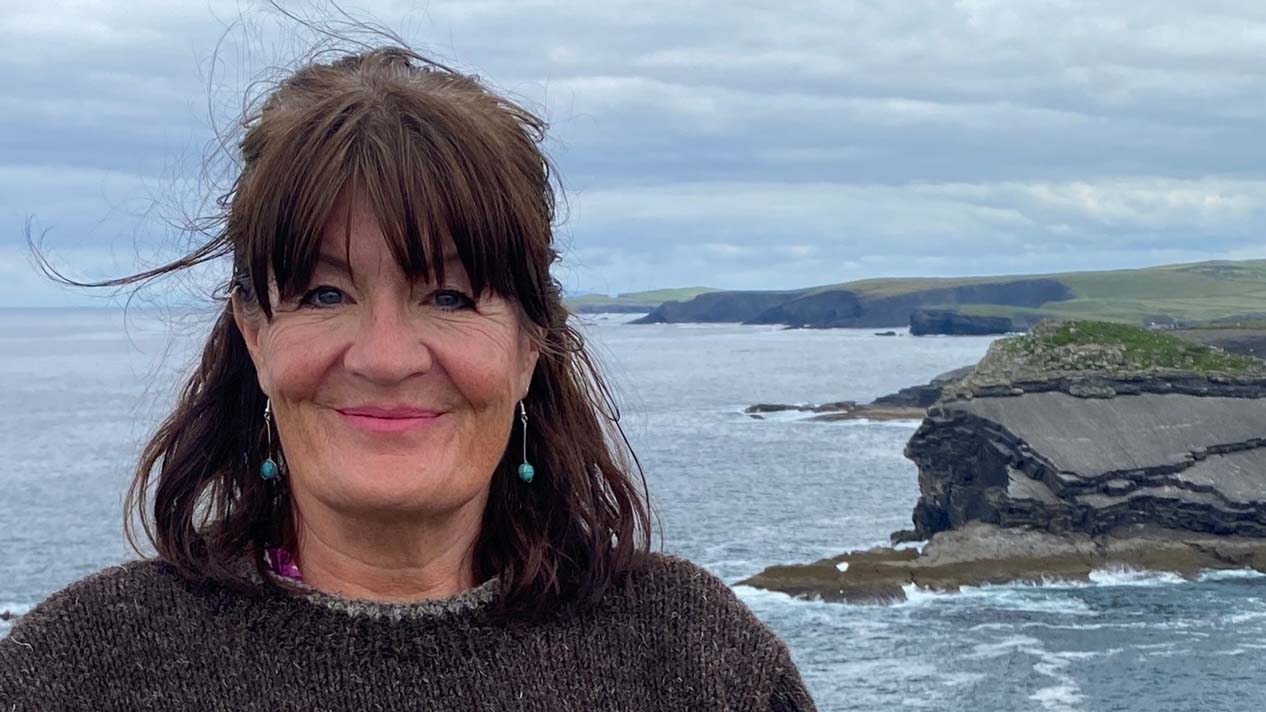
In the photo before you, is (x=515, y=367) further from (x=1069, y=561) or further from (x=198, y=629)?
(x=1069, y=561)

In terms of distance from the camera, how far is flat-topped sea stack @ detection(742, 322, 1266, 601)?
41.8 meters

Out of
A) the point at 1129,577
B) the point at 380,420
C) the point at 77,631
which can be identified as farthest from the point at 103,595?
the point at 1129,577

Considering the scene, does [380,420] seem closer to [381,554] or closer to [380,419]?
[380,419]

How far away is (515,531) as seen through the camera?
115 inches

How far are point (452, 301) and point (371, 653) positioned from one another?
659 millimetres

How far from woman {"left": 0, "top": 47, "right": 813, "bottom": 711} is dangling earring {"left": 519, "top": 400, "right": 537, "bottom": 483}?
1cm

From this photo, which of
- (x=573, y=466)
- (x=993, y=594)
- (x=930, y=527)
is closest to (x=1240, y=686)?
(x=993, y=594)

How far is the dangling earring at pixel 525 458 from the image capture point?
291 cm

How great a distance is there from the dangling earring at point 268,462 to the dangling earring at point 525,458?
18.7 inches

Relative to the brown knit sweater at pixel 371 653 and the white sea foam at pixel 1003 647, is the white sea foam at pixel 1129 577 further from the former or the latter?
the brown knit sweater at pixel 371 653

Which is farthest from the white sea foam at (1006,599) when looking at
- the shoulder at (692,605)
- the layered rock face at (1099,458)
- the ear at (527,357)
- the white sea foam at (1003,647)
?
the ear at (527,357)

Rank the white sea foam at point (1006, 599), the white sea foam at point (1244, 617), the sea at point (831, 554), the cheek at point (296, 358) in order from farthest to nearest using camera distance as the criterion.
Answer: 1. the white sea foam at point (1006, 599)
2. the white sea foam at point (1244, 617)
3. the sea at point (831, 554)
4. the cheek at point (296, 358)

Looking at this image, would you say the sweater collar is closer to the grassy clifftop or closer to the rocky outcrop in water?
the grassy clifftop

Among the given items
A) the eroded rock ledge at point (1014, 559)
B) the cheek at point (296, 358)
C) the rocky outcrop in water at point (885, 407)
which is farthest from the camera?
the rocky outcrop in water at point (885, 407)
